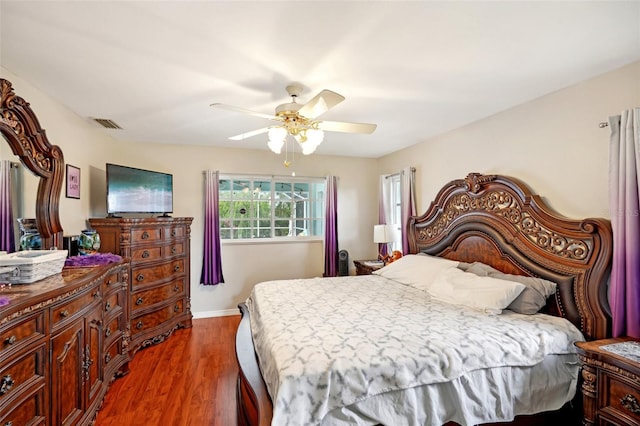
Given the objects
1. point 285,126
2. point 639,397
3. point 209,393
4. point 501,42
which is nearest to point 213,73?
point 285,126

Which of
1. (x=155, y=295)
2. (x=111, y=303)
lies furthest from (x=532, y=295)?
(x=155, y=295)

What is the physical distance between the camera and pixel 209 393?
8.34 feet

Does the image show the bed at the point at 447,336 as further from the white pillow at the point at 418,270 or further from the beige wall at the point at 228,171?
the beige wall at the point at 228,171

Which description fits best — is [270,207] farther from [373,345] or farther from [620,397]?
[620,397]

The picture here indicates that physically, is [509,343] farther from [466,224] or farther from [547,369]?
[466,224]

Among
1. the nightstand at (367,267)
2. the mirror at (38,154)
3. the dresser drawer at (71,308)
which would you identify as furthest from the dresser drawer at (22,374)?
the nightstand at (367,267)

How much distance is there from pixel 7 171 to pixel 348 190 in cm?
403

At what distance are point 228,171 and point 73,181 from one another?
1.91m

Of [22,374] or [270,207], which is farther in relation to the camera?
[270,207]

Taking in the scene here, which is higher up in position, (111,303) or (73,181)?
(73,181)

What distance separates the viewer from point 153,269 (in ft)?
11.5

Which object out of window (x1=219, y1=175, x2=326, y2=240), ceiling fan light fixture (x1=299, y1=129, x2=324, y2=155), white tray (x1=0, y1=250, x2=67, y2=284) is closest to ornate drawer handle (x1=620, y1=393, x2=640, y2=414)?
ceiling fan light fixture (x1=299, y1=129, x2=324, y2=155)

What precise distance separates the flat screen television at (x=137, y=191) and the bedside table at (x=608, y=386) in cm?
416

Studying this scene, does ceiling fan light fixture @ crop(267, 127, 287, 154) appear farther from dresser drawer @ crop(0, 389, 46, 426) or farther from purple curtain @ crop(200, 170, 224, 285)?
purple curtain @ crop(200, 170, 224, 285)
